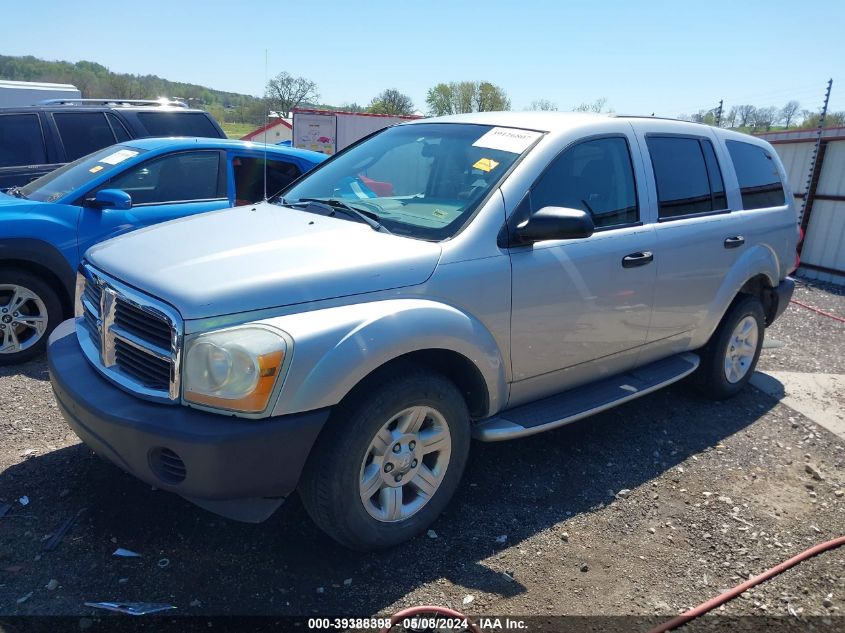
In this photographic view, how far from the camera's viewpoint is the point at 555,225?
3000 millimetres

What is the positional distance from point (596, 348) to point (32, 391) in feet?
12.3

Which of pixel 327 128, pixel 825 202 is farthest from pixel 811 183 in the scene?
pixel 327 128

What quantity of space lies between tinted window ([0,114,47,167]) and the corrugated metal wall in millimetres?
11590

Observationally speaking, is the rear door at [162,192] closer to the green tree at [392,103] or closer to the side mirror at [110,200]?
the side mirror at [110,200]

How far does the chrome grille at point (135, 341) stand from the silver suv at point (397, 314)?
0.01 m

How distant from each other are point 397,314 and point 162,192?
151 inches

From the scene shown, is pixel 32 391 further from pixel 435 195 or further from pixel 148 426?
pixel 435 195

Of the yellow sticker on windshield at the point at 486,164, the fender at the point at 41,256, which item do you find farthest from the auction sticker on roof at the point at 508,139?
the fender at the point at 41,256

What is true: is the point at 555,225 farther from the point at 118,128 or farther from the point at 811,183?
the point at 811,183

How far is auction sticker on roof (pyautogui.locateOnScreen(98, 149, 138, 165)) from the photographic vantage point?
5445 mm

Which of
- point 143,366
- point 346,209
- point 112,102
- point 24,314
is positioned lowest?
point 24,314

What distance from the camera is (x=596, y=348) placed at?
3.61 meters

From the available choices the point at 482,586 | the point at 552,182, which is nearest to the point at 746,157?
the point at 552,182

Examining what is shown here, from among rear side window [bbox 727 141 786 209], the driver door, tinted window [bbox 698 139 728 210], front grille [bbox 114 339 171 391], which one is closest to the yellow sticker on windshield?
the driver door
